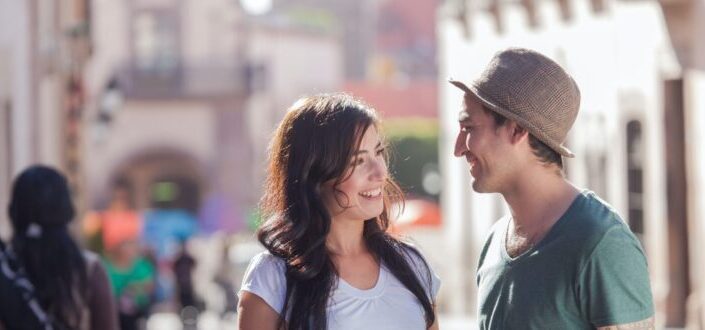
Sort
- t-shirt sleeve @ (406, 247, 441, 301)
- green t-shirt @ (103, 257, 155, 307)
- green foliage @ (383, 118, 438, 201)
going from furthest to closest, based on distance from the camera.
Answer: green foliage @ (383, 118, 438, 201)
green t-shirt @ (103, 257, 155, 307)
t-shirt sleeve @ (406, 247, 441, 301)

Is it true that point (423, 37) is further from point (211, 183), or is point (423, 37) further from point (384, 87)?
point (211, 183)

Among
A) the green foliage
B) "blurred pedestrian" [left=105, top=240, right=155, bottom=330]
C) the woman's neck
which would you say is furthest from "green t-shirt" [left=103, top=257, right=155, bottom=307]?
the green foliage

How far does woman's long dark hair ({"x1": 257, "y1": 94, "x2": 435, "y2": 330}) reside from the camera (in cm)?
480

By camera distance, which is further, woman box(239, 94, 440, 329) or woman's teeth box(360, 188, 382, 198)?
woman's teeth box(360, 188, 382, 198)

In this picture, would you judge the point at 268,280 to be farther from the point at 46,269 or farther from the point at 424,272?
the point at 46,269

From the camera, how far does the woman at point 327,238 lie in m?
4.80

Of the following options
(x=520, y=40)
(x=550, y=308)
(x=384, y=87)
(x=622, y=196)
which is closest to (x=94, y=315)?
→ (x=550, y=308)

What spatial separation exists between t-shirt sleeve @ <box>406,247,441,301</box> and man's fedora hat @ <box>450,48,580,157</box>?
542 millimetres

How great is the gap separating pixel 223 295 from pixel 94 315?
848 inches

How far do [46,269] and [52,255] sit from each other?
6 centimetres

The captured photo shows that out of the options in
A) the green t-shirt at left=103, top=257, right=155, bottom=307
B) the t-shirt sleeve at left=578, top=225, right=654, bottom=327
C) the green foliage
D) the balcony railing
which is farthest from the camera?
the green foliage

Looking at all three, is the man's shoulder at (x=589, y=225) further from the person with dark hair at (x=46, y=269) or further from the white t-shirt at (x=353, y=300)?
the person with dark hair at (x=46, y=269)

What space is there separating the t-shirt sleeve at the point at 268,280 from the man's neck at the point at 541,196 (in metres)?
0.65

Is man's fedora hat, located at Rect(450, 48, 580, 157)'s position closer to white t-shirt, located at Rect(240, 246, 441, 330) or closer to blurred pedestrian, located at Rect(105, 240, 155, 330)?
white t-shirt, located at Rect(240, 246, 441, 330)
